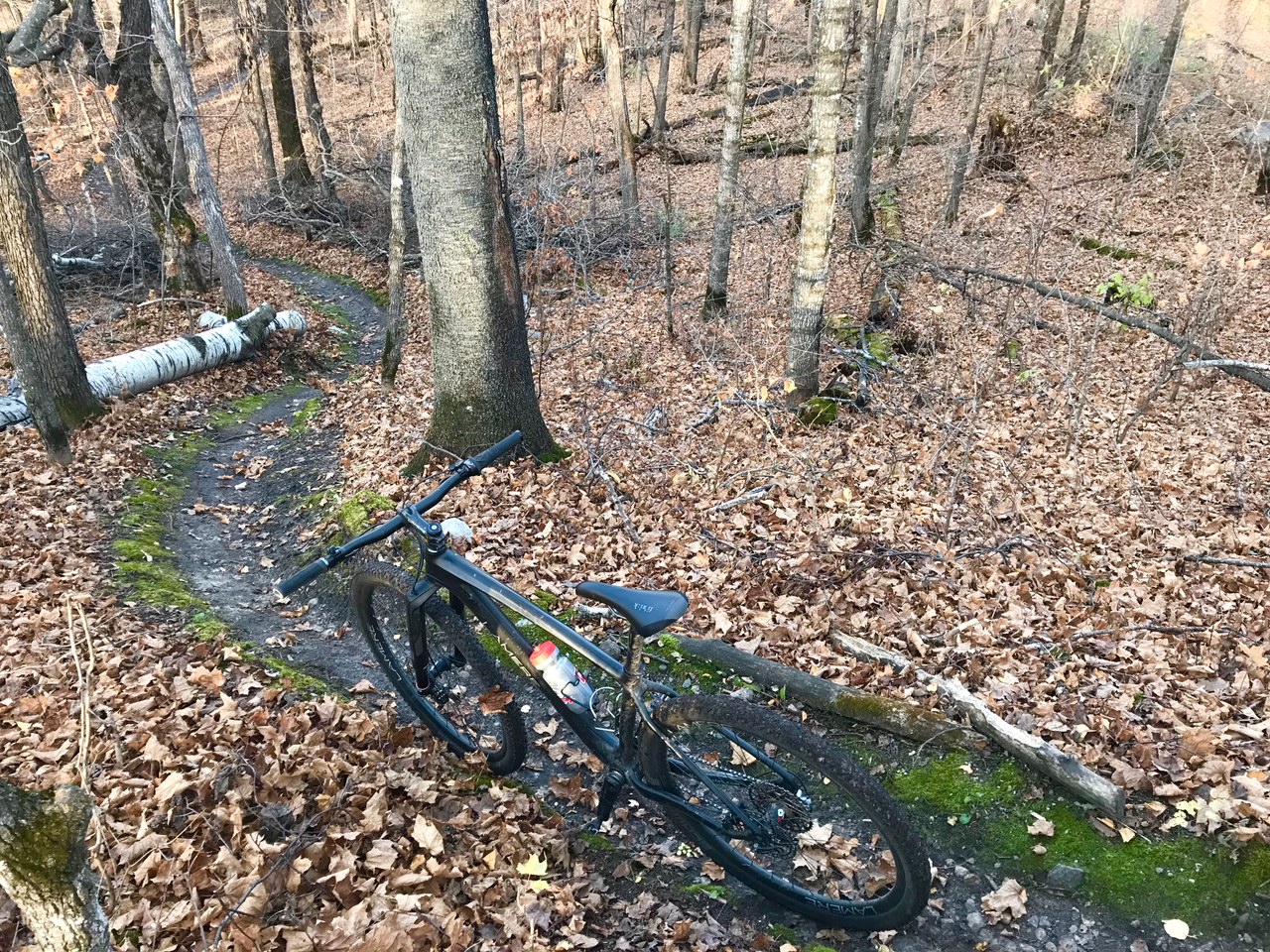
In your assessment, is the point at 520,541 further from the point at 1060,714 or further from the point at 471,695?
the point at 1060,714

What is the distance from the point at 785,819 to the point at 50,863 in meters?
2.67

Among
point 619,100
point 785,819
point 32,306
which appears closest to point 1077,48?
point 619,100

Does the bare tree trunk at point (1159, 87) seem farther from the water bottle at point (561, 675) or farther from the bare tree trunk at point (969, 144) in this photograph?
the water bottle at point (561, 675)

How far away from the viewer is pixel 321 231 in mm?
21141

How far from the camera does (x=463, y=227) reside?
21.0ft

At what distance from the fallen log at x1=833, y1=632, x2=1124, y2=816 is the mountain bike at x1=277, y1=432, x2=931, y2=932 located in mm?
872

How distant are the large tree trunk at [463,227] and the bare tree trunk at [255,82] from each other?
17.2m

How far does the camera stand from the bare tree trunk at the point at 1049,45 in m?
20.0

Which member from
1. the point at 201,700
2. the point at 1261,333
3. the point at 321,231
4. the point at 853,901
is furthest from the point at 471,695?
the point at 321,231

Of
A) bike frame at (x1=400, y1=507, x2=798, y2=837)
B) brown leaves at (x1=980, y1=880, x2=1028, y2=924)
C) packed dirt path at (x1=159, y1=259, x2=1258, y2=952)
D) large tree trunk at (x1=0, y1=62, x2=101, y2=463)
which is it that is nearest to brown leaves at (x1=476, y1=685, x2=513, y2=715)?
bike frame at (x1=400, y1=507, x2=798, y2=837)

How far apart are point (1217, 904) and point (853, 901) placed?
4.98 ft

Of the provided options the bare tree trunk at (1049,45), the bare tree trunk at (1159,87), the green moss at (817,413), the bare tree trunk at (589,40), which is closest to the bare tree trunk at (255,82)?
the bare tree trunk at (589,40)

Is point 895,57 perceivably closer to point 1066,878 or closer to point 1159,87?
point 1159,87

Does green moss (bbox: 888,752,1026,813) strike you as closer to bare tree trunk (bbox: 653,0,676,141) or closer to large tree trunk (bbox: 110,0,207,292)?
large tree trunk (bbox: 110,0,207,292)
